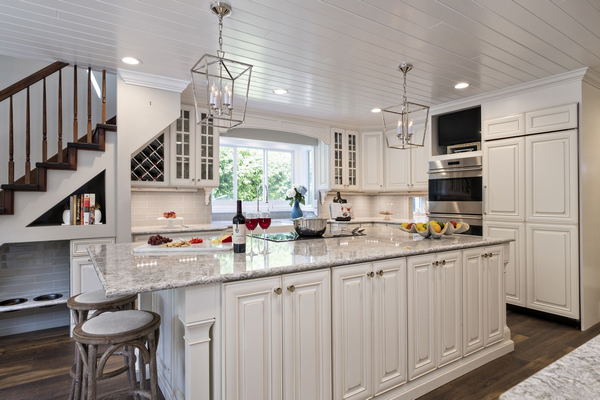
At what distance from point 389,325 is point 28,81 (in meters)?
3.47

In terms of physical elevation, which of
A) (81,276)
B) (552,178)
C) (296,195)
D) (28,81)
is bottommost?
(81,276)

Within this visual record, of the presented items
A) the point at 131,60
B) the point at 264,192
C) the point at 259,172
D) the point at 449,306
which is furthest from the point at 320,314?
the point at 259,172

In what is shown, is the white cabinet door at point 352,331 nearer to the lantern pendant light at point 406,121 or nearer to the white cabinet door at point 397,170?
the lantern pendant light at point 406,121

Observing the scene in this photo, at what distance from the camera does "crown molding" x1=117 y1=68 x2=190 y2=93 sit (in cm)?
329

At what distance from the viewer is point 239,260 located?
1813 mm

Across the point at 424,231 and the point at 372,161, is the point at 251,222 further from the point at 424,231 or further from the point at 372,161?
the point at 372,161

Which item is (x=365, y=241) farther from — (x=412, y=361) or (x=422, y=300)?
(x=412, y=361)

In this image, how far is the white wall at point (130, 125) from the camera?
10.8 feet

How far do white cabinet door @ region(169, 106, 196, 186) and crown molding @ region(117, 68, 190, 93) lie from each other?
617 millimetres

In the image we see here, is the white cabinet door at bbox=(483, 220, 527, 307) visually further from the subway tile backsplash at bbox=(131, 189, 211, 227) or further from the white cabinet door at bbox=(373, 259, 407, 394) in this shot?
the subway tile backsplash at bbox=(131, 189, 211, 227)

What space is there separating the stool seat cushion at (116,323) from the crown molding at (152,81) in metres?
2.45

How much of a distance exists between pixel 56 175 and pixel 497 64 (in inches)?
162

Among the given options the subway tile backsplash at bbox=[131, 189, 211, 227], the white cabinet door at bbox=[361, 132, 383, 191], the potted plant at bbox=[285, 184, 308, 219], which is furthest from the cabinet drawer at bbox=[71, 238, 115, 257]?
the white cabinet door at bbox=[361, 132, 383, 191]

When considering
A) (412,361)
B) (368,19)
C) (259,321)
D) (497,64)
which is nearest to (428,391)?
(412,361)
